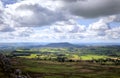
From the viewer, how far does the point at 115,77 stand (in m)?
150

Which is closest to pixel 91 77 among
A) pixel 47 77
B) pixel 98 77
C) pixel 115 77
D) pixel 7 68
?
pixel 98 77

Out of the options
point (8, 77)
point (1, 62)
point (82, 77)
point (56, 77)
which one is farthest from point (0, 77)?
point (82, 77)

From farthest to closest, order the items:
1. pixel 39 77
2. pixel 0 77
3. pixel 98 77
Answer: pixel 98 77 → pixel 39 77 → pixel 0 77

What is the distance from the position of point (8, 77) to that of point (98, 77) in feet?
231

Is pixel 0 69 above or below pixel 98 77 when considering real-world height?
above

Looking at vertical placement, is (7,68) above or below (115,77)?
above

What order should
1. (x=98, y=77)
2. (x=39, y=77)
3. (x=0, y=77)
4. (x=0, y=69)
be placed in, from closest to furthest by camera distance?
1. (x=0, y=77)
2. (x=0, y=69)
3. (x=39, y=77)
4. (x=98, y=77)

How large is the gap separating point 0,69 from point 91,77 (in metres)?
65.4

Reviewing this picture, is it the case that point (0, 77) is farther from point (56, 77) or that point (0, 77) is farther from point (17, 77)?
point (56, 77)

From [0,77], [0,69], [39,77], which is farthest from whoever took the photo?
[39,77]

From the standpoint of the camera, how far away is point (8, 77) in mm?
110750

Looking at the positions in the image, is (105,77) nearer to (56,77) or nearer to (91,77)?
(91,77)

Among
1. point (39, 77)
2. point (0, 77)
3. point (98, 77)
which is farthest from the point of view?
point (98, 77)

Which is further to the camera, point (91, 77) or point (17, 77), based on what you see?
point (91, 77)
